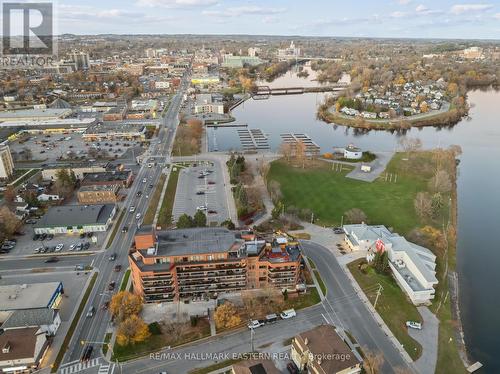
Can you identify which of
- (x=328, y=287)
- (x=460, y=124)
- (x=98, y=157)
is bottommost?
(x=328, y=287)

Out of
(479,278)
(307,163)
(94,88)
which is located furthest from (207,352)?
(94,88)

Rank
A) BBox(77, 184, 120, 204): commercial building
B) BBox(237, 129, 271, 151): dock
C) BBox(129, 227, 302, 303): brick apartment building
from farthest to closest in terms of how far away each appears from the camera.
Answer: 1. BBox(237, 129, 271, 151): dock
2. BBox(77, 184, 120, 204): commercial building
3. BBox(129, 227, 302, 303): brick apartment building

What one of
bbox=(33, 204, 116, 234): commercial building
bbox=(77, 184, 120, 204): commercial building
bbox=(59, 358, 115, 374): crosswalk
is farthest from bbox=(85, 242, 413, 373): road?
bbox=(77, 184, 120, 204): commercial building

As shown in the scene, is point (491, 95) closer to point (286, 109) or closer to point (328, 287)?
point (286, 109)

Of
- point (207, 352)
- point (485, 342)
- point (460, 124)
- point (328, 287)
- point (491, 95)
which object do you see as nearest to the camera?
point (207, 352)

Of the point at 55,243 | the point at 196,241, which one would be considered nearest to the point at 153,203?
the point at 55,243

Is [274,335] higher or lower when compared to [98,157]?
lower

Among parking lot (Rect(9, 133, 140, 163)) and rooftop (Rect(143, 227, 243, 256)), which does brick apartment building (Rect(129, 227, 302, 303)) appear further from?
parking lot (Rect(9, 133, 140, 163))
